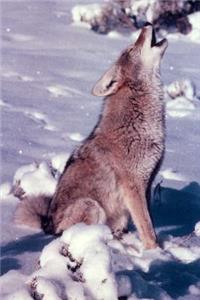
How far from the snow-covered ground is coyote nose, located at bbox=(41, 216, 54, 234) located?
16 cm

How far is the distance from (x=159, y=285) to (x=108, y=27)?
463 inches

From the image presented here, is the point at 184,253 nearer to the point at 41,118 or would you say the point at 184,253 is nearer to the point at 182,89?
the point at 41,118

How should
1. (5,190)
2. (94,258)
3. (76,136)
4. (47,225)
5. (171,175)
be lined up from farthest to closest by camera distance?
1. (76,136)
2. (171,175)
3. (5,190)
4. (47,225)
5. (94,258)

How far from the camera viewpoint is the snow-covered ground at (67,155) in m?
3.17

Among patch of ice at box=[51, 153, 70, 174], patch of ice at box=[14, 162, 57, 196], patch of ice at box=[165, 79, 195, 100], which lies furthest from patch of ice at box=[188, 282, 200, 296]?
patch of ice at box=[165, 79, 195, 100]

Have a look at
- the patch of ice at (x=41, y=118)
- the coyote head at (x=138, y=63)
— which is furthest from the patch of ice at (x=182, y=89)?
the coyote head at (x=138, y=63)

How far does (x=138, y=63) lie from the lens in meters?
5.79

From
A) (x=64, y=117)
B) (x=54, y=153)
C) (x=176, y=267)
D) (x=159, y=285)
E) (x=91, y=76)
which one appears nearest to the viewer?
(x=159, y=285)

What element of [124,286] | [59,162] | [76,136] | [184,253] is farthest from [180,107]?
[124,286]

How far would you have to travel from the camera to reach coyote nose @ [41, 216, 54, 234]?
509 centimetres

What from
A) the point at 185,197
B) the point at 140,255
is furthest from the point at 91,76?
the point at 140,255

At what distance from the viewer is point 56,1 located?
17.7 metres

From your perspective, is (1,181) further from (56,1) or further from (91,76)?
(56,1)

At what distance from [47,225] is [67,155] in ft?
4.96
